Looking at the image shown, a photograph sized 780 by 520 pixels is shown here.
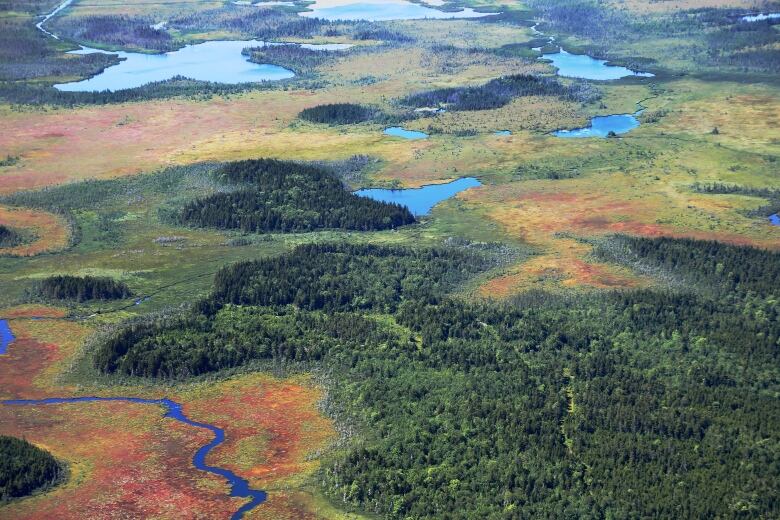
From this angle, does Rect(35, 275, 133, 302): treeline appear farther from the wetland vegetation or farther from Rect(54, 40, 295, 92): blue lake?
Rect(54, 40, 295, 92): blue lake

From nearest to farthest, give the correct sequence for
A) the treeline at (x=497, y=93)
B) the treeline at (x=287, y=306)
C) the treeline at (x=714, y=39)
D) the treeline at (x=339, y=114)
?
the treeline at (x=287, y=306)
the treeline at (x=339, y=114)
the treeline at (x=497, y=93)
the treeline at (x=714, y=39)

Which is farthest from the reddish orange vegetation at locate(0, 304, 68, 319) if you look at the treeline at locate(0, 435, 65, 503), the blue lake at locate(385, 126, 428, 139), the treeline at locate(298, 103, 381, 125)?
the treeline at locate(298, 103, 381, 125)

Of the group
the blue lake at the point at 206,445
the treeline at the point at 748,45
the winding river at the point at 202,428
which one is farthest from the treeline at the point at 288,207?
the treeline at the point at 748,45

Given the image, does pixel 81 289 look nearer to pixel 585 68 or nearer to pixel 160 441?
pixel 160 441

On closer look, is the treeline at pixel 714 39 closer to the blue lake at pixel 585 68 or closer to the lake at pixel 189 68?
the blue lake at pixel 585 68

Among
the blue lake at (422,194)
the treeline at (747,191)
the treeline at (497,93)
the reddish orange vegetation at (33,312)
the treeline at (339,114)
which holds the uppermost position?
the treeline at (497,93)

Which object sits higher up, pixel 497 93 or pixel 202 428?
pixel 497 93

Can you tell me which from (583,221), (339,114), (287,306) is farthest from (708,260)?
(339,114)
